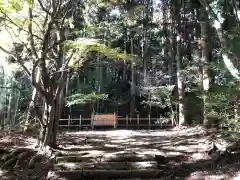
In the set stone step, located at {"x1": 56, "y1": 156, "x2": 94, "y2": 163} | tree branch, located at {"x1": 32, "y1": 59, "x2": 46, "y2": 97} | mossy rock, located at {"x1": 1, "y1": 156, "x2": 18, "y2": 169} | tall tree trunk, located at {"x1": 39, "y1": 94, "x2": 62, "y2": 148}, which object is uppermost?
tree branch, located at {"x1": 32, "y1": 59, "x2": 46, "y2": 97}

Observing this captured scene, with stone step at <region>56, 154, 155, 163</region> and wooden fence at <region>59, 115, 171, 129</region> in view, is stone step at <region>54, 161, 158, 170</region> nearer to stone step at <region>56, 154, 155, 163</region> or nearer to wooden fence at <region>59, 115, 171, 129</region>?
stone step at <region>56, 154, 155, 163</region>

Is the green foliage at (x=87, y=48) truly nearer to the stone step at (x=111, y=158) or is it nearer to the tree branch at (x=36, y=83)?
the tree branch at (x=36, y=83)

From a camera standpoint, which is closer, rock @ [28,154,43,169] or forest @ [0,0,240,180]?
forest @ [0,0,240,180]

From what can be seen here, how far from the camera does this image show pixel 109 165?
324 inches

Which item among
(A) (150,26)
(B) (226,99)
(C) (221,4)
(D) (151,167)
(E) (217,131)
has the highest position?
(A) (150,26)

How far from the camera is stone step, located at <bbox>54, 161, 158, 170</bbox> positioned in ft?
26.6

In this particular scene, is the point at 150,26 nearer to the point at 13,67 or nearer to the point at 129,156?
the point at 13,67

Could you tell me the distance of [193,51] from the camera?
2409 cm

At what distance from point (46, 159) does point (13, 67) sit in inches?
388

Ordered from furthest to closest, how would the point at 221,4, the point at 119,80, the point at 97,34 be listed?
the point at 119,80, the point at 97,34, the point at 221,4

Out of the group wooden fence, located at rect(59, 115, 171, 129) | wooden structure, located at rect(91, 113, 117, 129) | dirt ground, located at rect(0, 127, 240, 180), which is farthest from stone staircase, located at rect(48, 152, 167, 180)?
wooden structure, located at rect(91, 113, 117, 129)

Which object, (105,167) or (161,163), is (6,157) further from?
(161,163)

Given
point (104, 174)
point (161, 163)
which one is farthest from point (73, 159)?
point (161, 163)

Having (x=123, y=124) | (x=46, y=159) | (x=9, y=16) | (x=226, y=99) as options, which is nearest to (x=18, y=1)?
(x=9, y=16)
